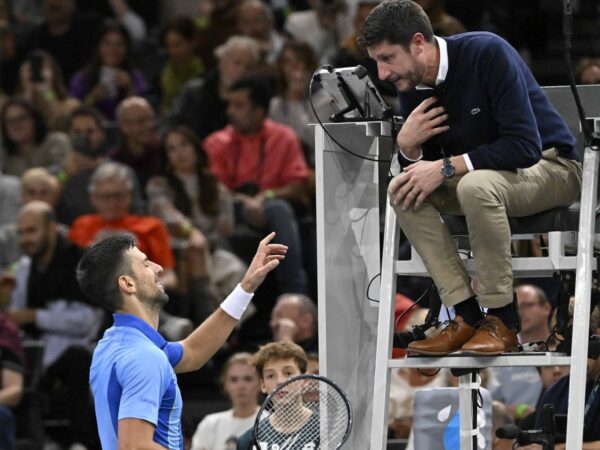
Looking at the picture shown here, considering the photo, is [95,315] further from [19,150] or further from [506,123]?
[506,123]

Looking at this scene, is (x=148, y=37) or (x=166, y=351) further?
(x=148, y=37)

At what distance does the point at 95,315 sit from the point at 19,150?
2630mm

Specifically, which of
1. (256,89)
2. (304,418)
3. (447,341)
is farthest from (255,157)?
(304,418)

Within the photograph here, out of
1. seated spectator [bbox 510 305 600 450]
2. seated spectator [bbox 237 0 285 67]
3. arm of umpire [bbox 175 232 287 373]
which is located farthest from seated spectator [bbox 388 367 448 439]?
seated spectator [bbox 237 0 285 67]

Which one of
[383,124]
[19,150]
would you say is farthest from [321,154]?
[19,150]

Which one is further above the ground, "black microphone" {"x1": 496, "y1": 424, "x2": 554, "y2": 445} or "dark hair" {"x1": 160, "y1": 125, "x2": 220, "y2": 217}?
"dark hair" {"x1": 160, "y1": 125, "x2": 220, "y2": 217}

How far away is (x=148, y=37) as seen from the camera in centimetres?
1431

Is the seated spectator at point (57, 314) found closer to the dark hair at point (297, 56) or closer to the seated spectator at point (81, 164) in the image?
the seated spectator at point (81, 164)

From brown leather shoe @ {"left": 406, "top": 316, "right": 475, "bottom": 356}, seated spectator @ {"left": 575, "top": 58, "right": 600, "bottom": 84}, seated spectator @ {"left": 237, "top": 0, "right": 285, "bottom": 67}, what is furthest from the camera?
seated spectator @ {"left": 237, "top": 0, "right": 285, "bottom": 67}

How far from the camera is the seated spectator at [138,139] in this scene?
36.8 ft

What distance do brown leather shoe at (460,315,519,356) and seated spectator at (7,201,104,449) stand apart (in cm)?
441

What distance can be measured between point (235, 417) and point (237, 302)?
7.47 ft

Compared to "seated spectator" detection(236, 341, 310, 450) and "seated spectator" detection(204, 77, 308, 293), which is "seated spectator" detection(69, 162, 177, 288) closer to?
"seated spectator" detection(204, 77, 308, 293)

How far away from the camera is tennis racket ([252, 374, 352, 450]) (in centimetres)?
522
